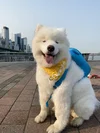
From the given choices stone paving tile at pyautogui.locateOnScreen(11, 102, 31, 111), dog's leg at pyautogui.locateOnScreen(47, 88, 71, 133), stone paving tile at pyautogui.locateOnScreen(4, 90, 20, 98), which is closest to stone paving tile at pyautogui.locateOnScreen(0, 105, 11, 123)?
stone paving tile at pyautogui.locateOnScreen(11, 102, 31, 111)

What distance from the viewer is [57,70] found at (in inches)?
129

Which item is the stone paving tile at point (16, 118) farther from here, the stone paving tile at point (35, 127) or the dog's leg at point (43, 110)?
the dog's leg at point (43, 110)

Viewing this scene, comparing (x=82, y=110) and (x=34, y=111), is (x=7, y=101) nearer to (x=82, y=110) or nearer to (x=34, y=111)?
(x=34, y=111)

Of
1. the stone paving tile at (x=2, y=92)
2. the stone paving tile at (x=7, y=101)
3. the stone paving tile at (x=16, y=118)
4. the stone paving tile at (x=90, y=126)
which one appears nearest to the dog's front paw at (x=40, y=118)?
the stone paving tile at (x=16, y=118)

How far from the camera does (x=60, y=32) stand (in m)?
3.13

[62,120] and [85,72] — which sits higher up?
[85,72]

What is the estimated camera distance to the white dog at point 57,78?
10.1ft

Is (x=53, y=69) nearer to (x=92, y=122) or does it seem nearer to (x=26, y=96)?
(x=92, y=122)

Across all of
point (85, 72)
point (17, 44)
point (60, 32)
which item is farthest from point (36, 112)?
point (17, 44)

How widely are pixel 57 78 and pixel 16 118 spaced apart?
1.22 m

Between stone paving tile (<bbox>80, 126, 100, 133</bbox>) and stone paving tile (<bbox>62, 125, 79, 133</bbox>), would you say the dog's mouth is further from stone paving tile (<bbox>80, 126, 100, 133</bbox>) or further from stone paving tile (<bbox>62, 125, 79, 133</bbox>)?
stone paving tile (<bbox>80, 126, 100, 133</bbox>)

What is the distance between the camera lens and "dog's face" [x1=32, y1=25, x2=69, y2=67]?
3.01m

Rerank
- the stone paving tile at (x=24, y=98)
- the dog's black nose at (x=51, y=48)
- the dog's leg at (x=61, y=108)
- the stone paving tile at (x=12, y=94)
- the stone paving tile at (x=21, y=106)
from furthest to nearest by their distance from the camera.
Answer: the stone paving tile at (x=12, y=94)
the stone paving tile at (x=24, y=98)
the stone paving tile at (x=21, y=106)
the dog's leg at (x=61, y=108)
the dog's black nose at (x=51, y=48)

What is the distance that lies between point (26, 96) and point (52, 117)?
1.72 meters
